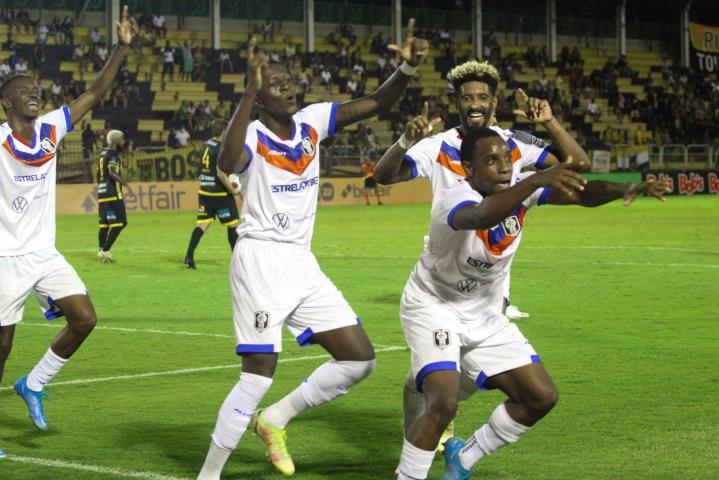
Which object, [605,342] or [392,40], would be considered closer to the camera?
[605,342]

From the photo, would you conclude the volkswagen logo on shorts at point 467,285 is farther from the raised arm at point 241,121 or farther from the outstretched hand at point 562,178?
the raised arm at point 241,121

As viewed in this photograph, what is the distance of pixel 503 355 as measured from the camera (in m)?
6.21

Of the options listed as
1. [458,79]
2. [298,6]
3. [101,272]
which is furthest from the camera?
[298,6]

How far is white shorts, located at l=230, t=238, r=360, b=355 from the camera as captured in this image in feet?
21.5

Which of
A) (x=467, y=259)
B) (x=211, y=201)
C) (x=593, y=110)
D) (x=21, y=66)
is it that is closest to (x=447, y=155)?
(x=467, y=259)

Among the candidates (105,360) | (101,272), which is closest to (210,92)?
(101,272)

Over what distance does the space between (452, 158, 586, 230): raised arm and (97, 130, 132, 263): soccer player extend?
1648 centimetres

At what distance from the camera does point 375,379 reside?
9.93 metres

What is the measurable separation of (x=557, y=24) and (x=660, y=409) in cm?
5844

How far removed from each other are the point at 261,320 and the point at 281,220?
574mm

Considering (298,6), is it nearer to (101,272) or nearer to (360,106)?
(101,272)

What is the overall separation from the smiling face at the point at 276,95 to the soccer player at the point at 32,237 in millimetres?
1822

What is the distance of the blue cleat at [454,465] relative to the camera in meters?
6.36

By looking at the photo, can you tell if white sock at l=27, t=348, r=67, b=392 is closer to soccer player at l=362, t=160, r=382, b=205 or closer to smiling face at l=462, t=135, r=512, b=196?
smiling face at l=462, t=135, r=512, b=196
